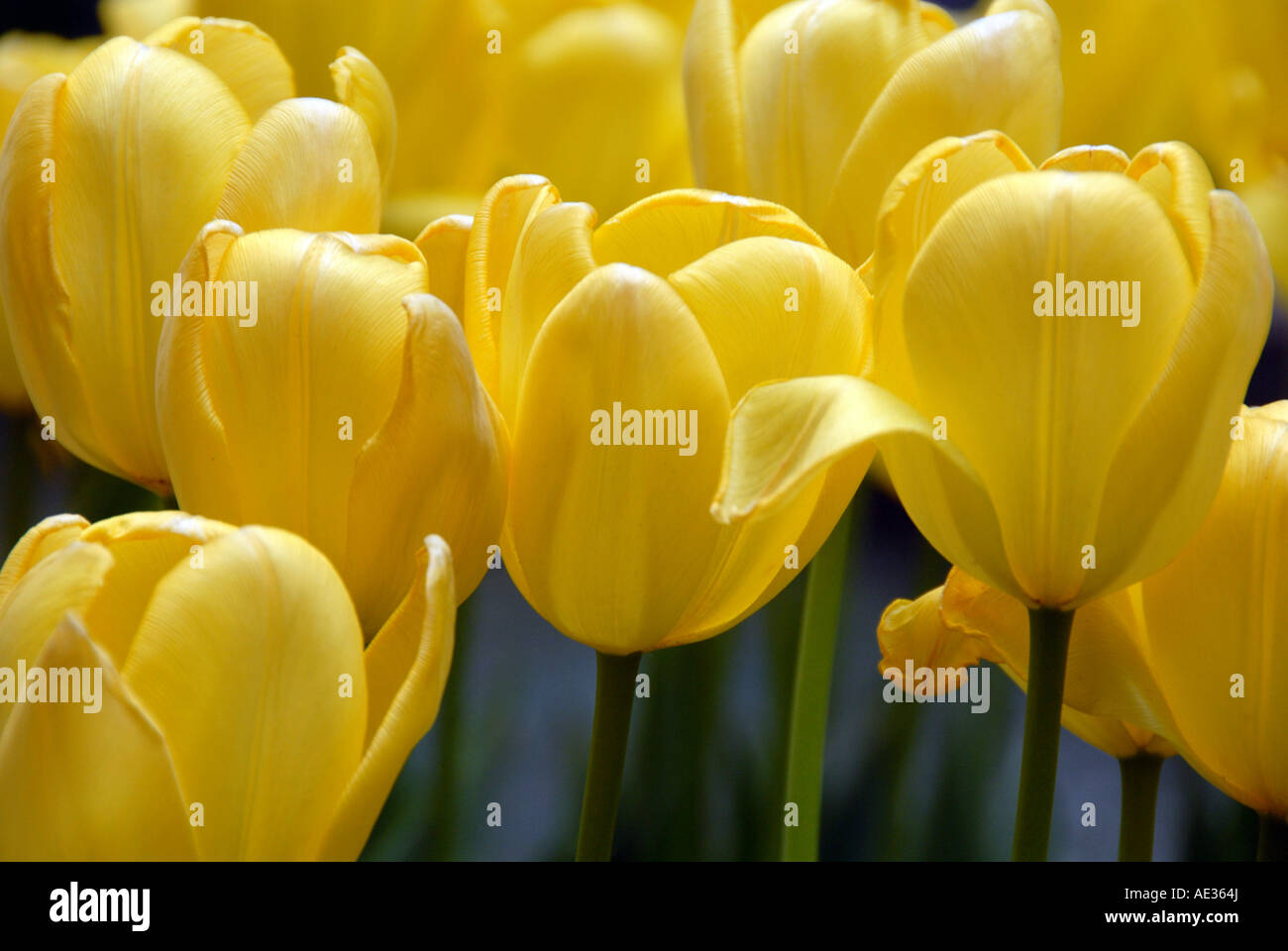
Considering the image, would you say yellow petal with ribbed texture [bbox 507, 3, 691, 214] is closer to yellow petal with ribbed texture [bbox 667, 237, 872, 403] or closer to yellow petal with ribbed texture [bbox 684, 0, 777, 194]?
yellow petal with ribbed texture [bbox 684, 0, 777, 194]

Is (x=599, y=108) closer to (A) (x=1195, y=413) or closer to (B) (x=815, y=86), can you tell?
(B) (x=815, y=86)

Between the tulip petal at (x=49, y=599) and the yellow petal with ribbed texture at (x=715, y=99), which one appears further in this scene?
the yellow petal with ribbed texture at (x=715, y=99)

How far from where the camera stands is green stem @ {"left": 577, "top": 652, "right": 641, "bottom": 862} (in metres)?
0.23

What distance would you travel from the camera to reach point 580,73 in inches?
14.7

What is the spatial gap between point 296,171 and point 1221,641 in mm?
179

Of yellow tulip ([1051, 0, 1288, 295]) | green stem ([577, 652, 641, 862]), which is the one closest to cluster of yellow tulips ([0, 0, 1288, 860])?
green stem ([577, 652, 641, 862])

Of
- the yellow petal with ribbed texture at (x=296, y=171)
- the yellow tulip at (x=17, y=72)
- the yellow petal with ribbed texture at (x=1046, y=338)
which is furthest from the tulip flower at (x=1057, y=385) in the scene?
the yellow tulip at (x=17, y=72)

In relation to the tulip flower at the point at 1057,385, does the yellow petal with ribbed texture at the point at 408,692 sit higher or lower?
lower

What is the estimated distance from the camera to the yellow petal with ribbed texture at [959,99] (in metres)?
0.27

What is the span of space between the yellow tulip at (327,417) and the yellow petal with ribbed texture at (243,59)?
0.08 m

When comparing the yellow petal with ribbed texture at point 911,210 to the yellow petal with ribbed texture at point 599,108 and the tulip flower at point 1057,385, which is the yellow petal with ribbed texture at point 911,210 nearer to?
the tulip flower at point 1057,385

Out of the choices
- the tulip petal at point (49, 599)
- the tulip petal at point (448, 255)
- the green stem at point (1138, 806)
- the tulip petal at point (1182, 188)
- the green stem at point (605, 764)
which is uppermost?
the tulip petal at point (1182, 188)

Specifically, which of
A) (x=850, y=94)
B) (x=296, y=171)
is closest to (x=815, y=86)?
(x=850, y=94)
